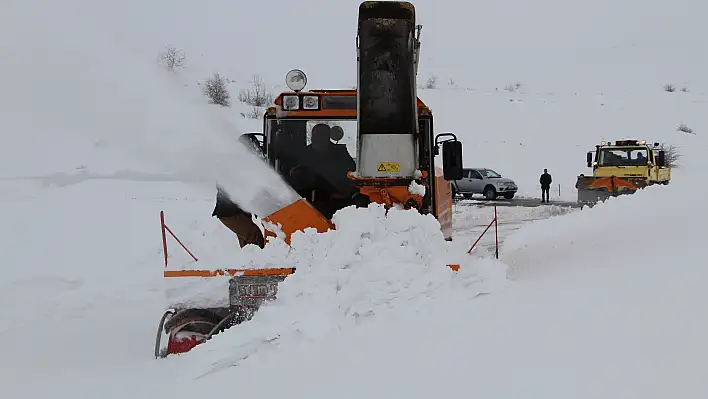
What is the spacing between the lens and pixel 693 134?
4412 cm

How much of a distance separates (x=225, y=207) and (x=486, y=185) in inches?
981

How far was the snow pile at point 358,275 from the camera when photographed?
488 centimetres

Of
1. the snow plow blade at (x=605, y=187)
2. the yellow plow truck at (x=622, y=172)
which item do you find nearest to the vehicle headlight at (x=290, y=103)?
the snow plow blade at (x=605, y=187)

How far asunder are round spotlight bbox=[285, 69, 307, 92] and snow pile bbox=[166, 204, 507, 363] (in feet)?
5.55

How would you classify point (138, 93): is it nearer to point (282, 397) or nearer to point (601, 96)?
point (282, 397)

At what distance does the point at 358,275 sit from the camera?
16.7 feet

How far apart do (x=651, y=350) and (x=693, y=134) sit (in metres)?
45.0

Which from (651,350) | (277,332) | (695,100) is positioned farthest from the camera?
(695,100)

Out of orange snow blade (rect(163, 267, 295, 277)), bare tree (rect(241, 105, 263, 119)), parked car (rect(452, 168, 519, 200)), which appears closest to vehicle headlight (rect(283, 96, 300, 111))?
orange snow blade (rect(163, 267, 295, 277))

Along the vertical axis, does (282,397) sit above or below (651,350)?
below

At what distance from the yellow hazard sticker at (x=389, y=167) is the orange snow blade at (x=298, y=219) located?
2.04 feet

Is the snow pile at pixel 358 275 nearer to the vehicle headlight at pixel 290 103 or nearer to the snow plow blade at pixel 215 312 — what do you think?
the snow plow blade at pixel 215 312

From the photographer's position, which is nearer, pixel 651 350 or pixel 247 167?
pixel 651 350

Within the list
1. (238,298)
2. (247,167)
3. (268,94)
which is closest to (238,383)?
(238,298)
